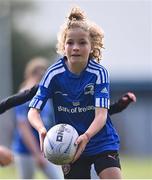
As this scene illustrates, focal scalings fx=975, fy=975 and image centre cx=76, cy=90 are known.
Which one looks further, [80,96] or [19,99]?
[19,99]

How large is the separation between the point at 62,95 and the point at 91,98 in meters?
0.30

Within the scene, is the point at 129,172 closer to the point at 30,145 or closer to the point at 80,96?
the point at 30,145

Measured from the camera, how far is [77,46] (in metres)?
9.73

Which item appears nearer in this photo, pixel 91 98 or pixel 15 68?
pixel 91 98

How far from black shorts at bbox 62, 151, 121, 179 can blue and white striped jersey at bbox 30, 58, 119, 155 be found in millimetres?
59

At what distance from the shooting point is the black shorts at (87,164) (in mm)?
9802

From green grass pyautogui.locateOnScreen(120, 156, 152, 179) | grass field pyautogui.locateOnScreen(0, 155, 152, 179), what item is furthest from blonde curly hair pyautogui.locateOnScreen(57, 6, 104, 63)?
green grass pyautogui.locateOnScreen(120, 156, 152, 179)

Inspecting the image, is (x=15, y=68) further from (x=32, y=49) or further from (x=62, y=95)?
(x=62, y=95)

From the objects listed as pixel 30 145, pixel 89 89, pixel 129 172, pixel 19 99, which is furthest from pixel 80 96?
pixel 129 172

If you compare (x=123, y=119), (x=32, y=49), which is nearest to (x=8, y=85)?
(x=123, y=119)

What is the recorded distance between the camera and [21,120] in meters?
14.6

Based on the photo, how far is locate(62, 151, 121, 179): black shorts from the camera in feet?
32.2

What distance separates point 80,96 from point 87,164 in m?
0.71

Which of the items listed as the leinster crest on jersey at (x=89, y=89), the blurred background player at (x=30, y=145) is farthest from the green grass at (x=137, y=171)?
the leinster crest on jersey at (x=89, y=89)
